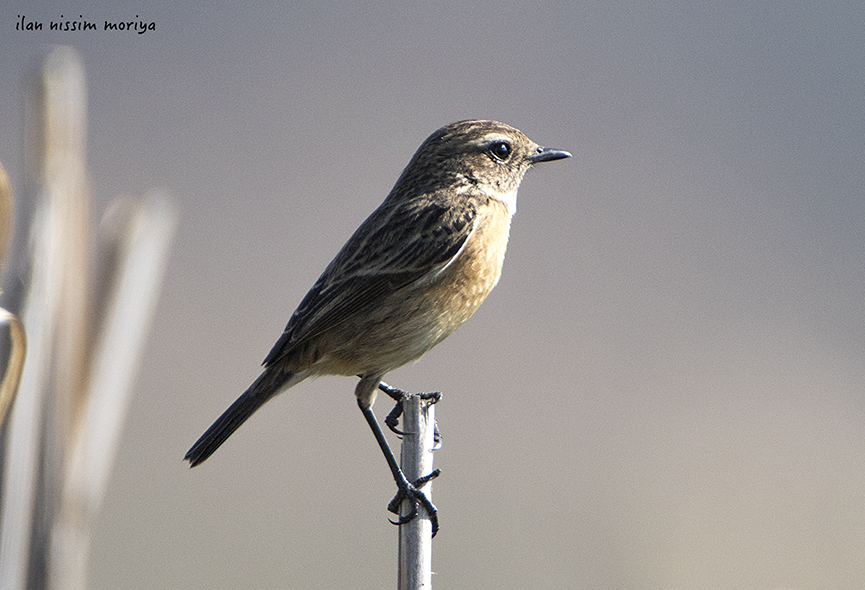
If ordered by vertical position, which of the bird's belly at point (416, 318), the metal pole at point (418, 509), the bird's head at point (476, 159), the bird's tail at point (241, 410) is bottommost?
the metal pole at point (418, 509)

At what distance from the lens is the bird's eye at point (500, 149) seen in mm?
3305

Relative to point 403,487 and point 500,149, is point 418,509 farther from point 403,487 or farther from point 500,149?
point 500,149

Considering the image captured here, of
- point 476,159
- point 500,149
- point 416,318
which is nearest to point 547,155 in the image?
point 500,149

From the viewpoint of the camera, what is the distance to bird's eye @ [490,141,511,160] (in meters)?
3.30

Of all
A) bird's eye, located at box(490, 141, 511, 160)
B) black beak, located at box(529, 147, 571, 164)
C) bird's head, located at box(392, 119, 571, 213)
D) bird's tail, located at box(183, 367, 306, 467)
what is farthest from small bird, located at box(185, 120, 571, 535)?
black beak, located at box(529, 147, 571, 164)

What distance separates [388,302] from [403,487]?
65 cm

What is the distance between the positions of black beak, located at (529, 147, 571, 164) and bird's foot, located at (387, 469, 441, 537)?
4.85 feet

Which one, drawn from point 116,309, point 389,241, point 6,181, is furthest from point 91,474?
point 389,241

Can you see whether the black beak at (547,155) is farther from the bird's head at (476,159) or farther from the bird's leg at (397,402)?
the bird's leg at (397,402)

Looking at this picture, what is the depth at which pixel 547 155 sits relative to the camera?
3365mm

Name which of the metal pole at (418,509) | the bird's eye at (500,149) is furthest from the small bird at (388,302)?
the bird's eye at (500,149)

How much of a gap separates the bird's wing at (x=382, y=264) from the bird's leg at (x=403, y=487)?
1.23ft

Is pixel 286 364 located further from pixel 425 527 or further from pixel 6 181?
pixel 6 181

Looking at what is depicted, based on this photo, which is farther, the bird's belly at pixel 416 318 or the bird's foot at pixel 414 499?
the bird's belly at pixel 416 318
